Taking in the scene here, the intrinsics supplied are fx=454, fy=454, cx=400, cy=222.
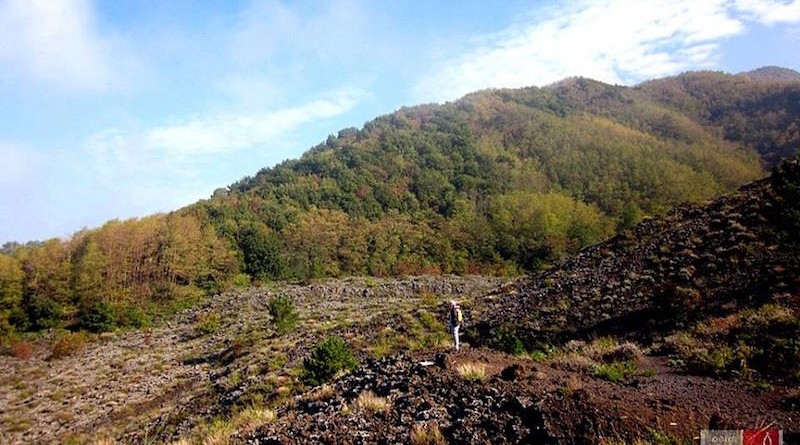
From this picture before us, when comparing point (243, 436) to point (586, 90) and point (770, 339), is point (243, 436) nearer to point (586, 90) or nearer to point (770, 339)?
point (770, 339)

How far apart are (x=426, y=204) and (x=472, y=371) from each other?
76.3 metres

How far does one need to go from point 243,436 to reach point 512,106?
476 feet

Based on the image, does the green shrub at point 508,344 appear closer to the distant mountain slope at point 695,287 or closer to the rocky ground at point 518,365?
the rocky ground at point 518,365

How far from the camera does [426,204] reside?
8394cm

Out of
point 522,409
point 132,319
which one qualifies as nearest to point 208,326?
point 132,319

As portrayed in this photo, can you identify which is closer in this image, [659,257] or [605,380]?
[605,380]

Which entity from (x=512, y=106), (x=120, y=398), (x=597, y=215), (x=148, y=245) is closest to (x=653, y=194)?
(x=597, y=215)

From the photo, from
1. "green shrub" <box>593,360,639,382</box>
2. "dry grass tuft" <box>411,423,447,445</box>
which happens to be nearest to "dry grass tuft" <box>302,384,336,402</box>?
"dry grass tuft" <box>411,423,447,445</box>

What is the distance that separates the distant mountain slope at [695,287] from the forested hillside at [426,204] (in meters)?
36.5

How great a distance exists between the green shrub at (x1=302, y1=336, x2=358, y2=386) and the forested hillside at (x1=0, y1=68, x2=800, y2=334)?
36713mm

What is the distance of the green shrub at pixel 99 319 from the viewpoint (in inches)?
1580

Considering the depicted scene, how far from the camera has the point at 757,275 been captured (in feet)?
49.9

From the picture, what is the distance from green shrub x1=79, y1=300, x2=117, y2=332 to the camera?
40.1 metres

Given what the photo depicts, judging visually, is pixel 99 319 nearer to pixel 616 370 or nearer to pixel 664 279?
pixel 664 279
